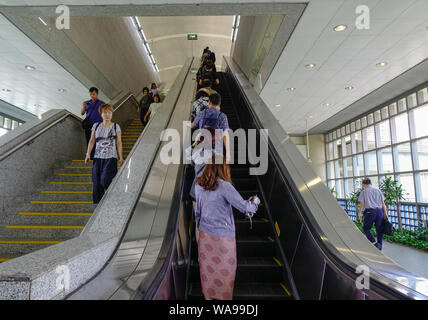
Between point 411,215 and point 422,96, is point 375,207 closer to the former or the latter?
point 411,215

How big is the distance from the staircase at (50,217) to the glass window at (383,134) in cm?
1475

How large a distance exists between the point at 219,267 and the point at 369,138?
16.6m

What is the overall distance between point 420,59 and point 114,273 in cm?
1045

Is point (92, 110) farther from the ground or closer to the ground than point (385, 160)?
closer to the ground

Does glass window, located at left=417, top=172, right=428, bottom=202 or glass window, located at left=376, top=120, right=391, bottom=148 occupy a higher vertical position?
glass window, located at left=376, top=120, right=391, bottom=148

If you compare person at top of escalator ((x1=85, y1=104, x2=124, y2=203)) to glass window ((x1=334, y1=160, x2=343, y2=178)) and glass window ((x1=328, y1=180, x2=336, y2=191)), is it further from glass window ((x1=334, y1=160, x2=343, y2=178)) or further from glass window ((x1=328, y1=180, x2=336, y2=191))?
glass window ((x1=328, y1=180, x2=336, y2=191))

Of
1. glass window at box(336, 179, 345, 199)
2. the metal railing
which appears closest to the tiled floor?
the metal railing

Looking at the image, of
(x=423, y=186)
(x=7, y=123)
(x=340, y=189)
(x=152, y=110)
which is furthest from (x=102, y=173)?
(x=340, y=189)

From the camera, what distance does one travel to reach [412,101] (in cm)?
1216

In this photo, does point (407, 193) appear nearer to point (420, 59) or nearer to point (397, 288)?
point (420, 59)

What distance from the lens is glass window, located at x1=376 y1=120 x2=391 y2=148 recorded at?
1421cm

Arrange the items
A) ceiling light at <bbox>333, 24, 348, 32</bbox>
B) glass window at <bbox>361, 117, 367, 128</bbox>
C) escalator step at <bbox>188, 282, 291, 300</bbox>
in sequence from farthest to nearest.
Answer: glass window at <bbox>361, 117, 367, 128</bbox> < ceiling light at <bbox>333, 24, 348, 32</bbox> < escalator step at <bbox>188, 282, 291, 300</bbox>

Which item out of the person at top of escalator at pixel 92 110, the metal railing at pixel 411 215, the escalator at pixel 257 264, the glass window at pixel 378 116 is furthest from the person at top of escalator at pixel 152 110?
the glass window at pixel 378 116

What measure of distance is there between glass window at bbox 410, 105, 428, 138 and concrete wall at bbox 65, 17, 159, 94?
13.0 meters
